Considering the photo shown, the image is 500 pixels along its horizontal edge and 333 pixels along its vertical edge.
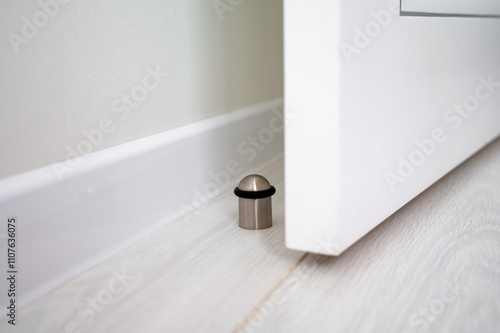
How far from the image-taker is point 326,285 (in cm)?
60

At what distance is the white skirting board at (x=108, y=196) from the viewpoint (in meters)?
0.58

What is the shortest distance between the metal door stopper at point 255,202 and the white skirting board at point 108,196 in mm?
122

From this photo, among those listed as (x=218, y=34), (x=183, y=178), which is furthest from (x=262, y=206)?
(x=218, y=34)

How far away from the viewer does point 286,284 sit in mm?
607

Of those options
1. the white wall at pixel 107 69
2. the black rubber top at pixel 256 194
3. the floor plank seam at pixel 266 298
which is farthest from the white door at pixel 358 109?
the white wall at pixel 107 69

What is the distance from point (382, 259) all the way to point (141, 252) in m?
0.33

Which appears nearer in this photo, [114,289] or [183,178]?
[114,289]

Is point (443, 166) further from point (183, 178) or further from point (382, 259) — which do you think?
point (183, 178)

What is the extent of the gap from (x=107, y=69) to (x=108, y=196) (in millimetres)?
175

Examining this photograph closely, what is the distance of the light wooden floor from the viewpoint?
52 centimetres

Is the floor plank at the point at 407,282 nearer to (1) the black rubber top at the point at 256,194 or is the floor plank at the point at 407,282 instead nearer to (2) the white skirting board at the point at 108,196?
(1) the black rubber top at the point at 256,194

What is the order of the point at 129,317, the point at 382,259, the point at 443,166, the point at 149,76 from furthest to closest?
the point at 443,166
the point at 149,76
the point at 382,259
the point at 129,317

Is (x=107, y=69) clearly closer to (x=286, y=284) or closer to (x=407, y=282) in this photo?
(x=286, y=284)

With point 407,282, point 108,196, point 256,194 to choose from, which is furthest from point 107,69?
point 407,282
